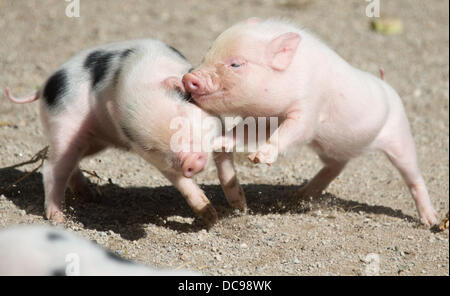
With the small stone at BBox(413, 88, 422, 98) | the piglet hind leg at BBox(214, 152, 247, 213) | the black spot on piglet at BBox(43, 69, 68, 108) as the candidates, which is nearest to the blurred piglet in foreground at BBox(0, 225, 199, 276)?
the piglet hind leg at BBox(214, 152, 247, 213)

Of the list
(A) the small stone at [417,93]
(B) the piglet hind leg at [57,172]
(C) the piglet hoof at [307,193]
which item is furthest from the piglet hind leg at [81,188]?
(A) the small stone at [417,93]

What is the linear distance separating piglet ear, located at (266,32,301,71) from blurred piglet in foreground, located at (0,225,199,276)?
5.65 feet

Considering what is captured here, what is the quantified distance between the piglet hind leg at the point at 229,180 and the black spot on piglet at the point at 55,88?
3.49 feet

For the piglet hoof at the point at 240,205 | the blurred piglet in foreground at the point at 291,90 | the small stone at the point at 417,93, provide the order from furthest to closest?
1. the small stone at the point at 417,93
2. the piglet hoof at the point at 240,205
3. the blurred piglet in foreground at the point at 291,90

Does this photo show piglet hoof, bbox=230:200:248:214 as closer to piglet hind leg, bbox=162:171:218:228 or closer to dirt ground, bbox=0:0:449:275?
dirt ground, bbox=0:0:449:275

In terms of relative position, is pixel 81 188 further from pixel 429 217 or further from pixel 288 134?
pixel 429 217

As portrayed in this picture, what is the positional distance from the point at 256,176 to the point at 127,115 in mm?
1995

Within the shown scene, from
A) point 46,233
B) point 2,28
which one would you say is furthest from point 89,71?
point 2,28

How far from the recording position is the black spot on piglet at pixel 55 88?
440 centimetres

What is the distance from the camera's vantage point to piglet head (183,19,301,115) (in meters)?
3.80

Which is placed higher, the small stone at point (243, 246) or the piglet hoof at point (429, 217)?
the small stone at point (243, 246)

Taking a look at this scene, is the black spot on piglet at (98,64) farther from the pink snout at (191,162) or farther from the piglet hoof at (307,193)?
the piglet hoof at (307,193)

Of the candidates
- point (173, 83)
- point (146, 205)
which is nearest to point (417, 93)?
point (146, 205)

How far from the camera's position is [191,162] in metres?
3.61
